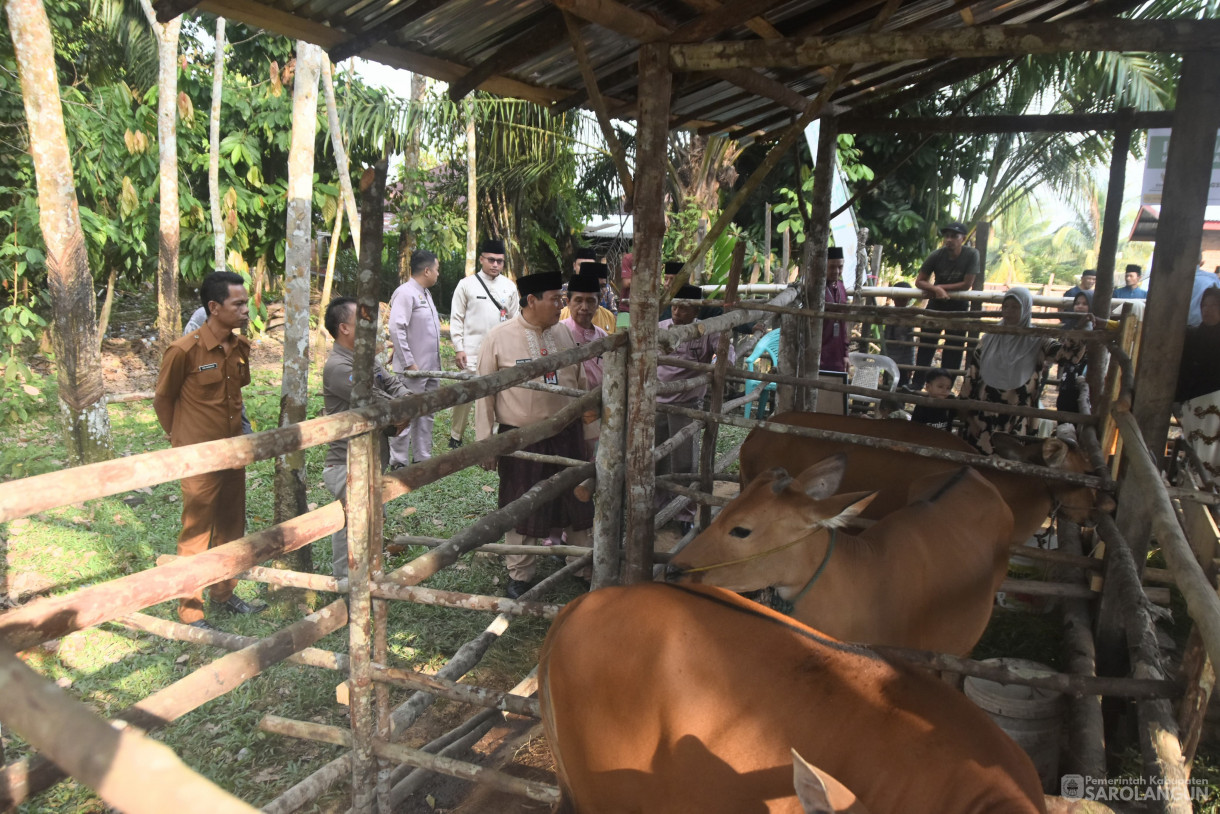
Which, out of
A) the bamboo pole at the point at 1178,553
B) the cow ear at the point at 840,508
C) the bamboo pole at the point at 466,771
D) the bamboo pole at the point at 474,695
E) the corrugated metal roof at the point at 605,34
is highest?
the corrugated metal roof at the point at 605,34

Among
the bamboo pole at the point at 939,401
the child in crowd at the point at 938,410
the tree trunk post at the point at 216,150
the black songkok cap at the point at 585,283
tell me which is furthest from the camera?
the tree trunk post at the point at 216,150

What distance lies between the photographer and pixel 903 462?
14.8 feet

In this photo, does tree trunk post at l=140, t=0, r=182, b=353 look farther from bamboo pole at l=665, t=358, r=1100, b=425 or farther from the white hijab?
the white hijab

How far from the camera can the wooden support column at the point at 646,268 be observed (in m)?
3.04

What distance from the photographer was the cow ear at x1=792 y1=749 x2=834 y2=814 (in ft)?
5.02

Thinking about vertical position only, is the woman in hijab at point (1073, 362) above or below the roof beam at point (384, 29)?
below

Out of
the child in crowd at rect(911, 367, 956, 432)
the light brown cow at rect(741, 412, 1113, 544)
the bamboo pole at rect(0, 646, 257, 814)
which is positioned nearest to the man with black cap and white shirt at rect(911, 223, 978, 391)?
the child in crowd at rect(911, 367, 956, 432)

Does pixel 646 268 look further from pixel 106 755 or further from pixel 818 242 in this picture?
pixel 818 242

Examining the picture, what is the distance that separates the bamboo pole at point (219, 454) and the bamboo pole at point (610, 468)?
0.39 meters

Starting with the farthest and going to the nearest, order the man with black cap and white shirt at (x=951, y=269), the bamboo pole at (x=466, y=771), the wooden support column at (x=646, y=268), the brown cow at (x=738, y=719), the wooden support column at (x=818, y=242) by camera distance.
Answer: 1. the man with black cap and white shirt at (x=951, y=269)
2. the wooden support column at (x=818, y=242)
3. the wooden support column at (x=646, y=268)
4. the bamboo pole at (x=466, y=771)
5. the brown cow at (x=738, y=719)

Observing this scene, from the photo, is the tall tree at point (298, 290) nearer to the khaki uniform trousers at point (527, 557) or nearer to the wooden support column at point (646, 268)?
the khaki uniform trousers at point (527, 557)

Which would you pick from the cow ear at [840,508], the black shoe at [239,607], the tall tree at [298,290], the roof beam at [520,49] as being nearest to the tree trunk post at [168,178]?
the tall tree at [298,290]

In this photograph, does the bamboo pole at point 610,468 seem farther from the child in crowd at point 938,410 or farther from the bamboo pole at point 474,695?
the child in crowd at point 938,410

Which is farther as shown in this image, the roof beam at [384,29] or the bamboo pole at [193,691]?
the roof beam at [384,29]
